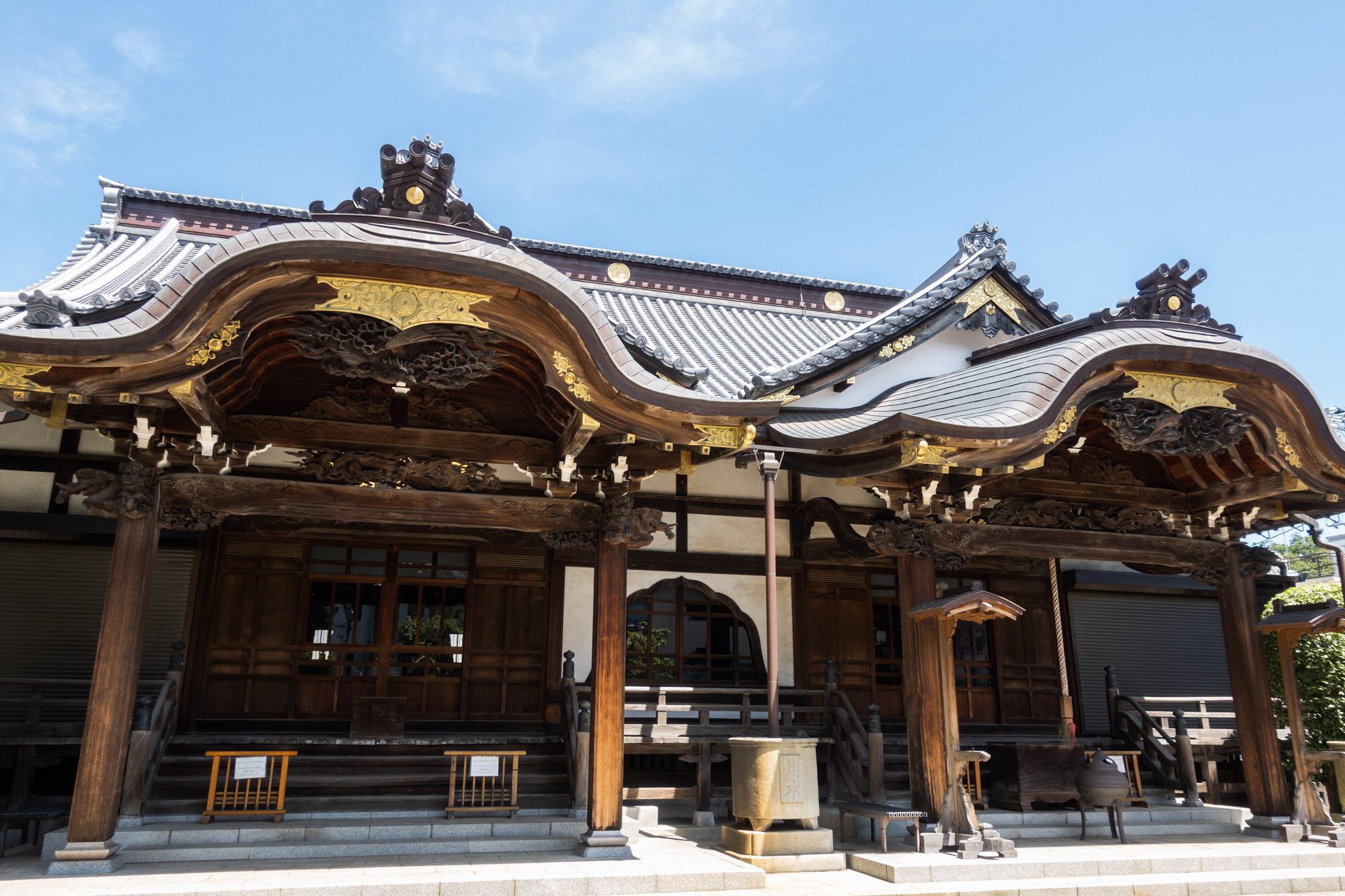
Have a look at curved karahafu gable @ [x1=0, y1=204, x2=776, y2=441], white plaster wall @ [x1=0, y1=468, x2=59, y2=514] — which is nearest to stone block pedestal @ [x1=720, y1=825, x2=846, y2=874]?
curved karahafu gable @ [x1=0, y1=204, x2=776, y2=441]

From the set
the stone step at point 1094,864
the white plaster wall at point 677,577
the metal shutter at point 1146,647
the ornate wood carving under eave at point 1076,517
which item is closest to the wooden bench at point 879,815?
the stone step at point 1094,864

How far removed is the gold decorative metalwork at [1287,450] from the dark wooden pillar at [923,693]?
3934mm

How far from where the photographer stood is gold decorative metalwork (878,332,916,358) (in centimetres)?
1234

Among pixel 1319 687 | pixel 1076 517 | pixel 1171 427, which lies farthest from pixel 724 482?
pixel 1319 687

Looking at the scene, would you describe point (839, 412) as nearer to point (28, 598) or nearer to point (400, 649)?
point (400, 649)

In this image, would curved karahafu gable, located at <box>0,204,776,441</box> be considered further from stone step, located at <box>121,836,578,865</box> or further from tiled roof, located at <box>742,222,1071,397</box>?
stone step, located at <box>121,836,578,865</box>

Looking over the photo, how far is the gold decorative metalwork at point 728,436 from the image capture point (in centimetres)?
839

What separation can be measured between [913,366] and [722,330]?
4.86 meters

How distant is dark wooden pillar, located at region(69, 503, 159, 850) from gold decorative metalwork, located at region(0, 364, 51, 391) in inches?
59.3

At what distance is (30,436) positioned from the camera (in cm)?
1045

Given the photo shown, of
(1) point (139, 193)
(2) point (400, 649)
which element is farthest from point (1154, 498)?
(1) point (139, 193)

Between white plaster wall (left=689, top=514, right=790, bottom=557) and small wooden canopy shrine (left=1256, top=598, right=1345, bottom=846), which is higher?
white plaster wall (left=689, top=514, right=790, bottom=557)

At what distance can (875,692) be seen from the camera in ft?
41.1

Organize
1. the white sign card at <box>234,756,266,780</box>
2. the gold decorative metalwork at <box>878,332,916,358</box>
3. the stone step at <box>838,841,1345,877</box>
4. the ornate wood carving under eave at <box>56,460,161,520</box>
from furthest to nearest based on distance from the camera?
1. the gold decorative metalwork at <box>878,332,916,358</box>
2. the white sign card at <box>234,756,266,780</box>
3. the stone step at <box>838,841,1345,877</box>
4. the ornate wood carving under eave at <box>56,460,161,520</box>
